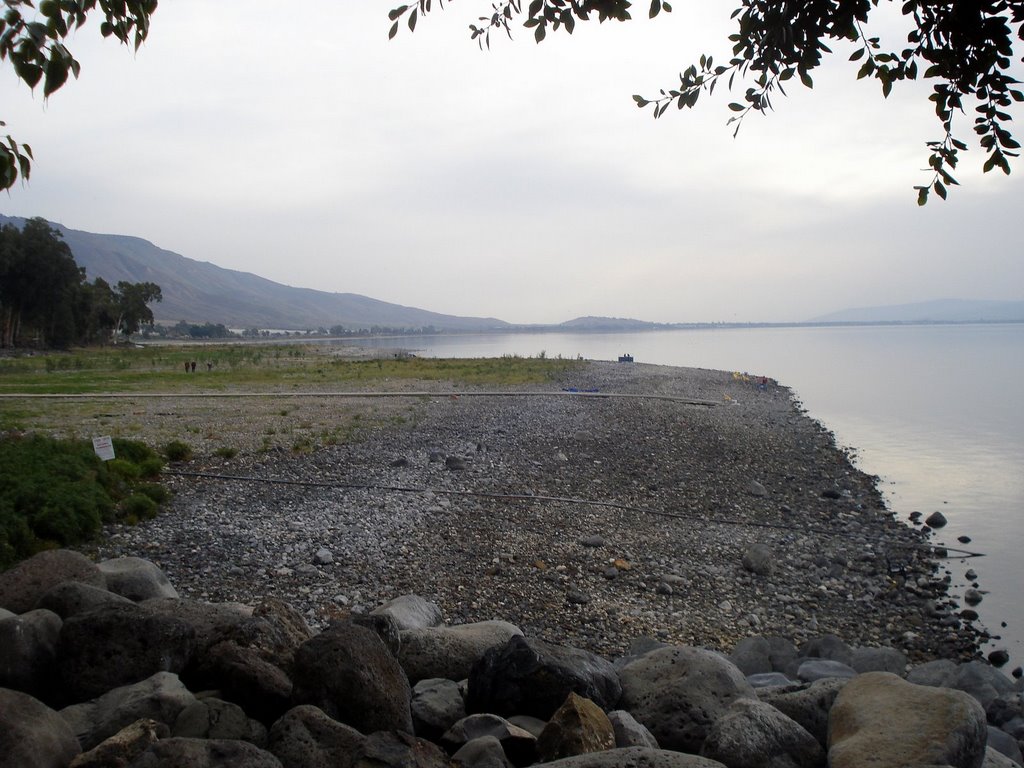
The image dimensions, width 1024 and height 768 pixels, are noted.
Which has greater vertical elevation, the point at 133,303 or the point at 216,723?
the point at 133,303

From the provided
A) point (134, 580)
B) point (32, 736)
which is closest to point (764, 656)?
point (134, 580)

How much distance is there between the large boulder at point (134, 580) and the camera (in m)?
6.25

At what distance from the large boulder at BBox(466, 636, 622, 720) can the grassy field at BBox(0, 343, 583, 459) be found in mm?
11810

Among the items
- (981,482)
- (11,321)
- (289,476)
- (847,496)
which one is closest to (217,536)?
(289,476)

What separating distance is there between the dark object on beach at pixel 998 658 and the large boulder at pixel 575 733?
7422mm

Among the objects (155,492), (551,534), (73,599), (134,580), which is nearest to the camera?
(73,599)

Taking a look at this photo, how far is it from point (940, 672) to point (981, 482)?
1581 cm

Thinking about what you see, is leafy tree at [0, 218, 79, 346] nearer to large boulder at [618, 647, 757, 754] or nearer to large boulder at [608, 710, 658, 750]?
large boulder at [618, 647, 757, 754]

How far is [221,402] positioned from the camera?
26.3 meters

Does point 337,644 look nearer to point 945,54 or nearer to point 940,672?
point 945,54

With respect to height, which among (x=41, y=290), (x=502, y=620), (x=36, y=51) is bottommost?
→ (x=502, y=620)

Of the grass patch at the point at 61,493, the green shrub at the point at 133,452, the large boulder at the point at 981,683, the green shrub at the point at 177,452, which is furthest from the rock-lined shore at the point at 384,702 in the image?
the green shrub at the point at 177,452

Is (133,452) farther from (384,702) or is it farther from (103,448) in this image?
(384,702)

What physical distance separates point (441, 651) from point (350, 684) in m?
1.36
